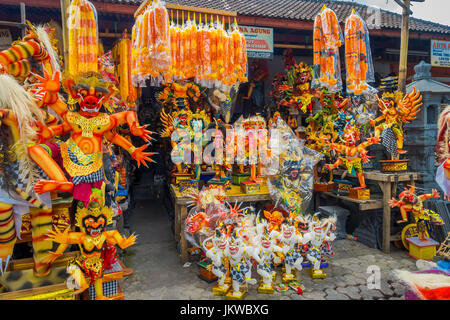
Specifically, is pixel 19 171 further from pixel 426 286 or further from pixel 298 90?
pixel 298 90

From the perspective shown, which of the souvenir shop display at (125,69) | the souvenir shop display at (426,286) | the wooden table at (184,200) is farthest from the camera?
the souvenir shop display at (125,69)

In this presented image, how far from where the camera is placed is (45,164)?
298cm

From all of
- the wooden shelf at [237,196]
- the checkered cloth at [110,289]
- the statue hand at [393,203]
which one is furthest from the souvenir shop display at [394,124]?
the checkered cloth at [110,289]

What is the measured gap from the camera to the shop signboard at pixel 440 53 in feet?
26.5

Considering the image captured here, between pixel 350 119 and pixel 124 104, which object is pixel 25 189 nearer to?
pixel 124 104

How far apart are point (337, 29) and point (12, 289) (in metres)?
5.66

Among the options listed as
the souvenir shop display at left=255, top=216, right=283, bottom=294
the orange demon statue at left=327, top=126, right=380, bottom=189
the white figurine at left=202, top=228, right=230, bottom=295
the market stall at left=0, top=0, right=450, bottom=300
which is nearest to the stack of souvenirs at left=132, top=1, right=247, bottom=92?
the market stall at left=0, top=0, right=450, bottom=300

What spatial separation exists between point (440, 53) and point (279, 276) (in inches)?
296

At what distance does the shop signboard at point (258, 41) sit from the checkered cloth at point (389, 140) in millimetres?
2771

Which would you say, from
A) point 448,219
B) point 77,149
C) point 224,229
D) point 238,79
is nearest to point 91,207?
point 77,149

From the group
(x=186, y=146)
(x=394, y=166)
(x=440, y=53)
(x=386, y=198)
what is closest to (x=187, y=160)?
(x=186, y=146)

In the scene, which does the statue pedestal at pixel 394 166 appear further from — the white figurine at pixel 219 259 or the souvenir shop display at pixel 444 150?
the white figurine at pixel 219 259

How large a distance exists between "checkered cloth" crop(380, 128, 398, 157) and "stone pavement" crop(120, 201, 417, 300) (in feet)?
5.34

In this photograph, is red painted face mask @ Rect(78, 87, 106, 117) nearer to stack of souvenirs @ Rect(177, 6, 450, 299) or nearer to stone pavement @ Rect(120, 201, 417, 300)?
stack of souvenirs @ Rect(177, 6, 450, 299)
